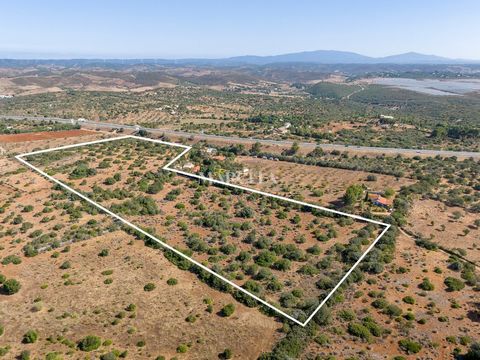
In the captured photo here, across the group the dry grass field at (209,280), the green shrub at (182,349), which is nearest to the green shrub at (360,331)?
the dry grass field at (209,280)

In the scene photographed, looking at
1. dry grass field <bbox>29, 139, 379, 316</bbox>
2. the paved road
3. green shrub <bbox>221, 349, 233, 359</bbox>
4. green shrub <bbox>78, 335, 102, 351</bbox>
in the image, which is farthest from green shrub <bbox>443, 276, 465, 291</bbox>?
the paved road

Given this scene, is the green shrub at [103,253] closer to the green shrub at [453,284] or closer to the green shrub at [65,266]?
the green shrub at [65,266]

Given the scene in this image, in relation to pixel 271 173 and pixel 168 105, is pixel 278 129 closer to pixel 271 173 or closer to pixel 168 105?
pixel 271 173

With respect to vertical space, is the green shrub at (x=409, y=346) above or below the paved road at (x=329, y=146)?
below

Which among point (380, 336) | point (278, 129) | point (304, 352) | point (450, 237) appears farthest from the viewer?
point (278, 129)

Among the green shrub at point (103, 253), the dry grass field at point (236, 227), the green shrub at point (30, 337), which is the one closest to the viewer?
the green shrub at point (30, 337)

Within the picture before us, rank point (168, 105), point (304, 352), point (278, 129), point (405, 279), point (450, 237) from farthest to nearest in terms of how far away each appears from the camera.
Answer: point (168, 105) → point (278, 129) → point (450, 237) → point (405, 279) → point (304, 352)

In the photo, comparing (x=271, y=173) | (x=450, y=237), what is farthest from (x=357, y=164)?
(x=450, y=237)

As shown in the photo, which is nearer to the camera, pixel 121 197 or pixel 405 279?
Result: pixel 405 279
